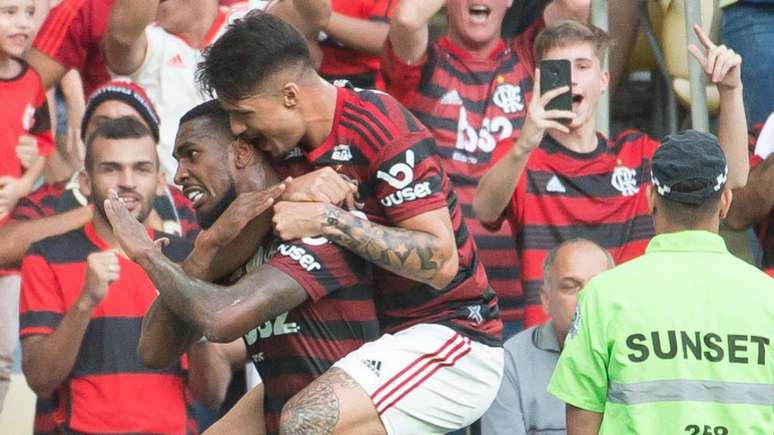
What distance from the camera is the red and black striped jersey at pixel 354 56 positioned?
24.2 feet

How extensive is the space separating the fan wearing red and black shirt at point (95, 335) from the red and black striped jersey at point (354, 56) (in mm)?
1018

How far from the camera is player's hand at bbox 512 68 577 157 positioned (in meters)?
6.83

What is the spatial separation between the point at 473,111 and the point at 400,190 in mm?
2328

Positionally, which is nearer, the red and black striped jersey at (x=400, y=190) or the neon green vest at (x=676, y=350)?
the neon green vest at (x=676, y=350)

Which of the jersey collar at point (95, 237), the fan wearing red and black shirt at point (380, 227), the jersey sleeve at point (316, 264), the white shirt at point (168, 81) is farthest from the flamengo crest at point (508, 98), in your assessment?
the jersey sleeve at point (316, 264)

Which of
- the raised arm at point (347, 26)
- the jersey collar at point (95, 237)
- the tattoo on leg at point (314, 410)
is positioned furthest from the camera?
the raised arm at point (347, 26)

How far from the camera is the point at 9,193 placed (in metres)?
7.21

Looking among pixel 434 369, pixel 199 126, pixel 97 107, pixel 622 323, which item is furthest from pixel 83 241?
pixel 622 323

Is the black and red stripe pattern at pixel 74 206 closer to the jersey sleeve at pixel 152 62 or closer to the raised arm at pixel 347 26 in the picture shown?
the jersey sleeve at pixel 152 62

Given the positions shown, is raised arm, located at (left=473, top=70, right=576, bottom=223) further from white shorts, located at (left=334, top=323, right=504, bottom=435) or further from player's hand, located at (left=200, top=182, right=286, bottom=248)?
player's hand, located at (left=200, top=182, right=286, bottom=248)

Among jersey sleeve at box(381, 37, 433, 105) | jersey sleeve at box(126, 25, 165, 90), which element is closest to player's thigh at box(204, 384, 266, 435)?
jersey sleeve at box(381, 37, 433, 105)

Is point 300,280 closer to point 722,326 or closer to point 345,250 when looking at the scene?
point 345,250

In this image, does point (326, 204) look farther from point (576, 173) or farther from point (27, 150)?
point (27, 150)

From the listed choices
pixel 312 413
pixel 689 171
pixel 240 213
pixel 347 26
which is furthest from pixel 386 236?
pixel 347 26
